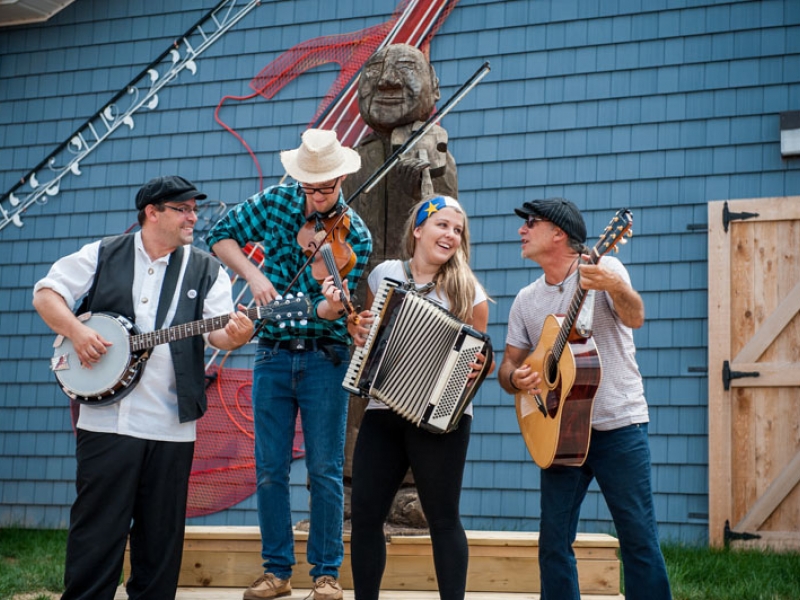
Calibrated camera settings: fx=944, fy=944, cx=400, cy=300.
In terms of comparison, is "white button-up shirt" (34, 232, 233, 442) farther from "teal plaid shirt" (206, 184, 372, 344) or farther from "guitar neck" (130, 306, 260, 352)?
"teal plaid shirt" (206, 184, 372, 344)

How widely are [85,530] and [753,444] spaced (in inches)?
178

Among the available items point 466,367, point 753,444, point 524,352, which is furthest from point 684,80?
point 466,367

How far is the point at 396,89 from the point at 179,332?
1744 mm

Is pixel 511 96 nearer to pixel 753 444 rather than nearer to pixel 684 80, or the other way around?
pixel 684 80

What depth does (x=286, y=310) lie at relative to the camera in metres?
3.40

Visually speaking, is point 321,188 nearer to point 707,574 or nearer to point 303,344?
point 303,344

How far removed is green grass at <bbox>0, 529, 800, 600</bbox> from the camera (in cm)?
494

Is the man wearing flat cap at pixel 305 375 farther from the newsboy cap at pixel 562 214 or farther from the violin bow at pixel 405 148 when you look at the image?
the newsboy cap at pixel 562 214

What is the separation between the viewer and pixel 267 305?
3.42 m

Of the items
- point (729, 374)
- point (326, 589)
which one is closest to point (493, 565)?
point (326, 589)

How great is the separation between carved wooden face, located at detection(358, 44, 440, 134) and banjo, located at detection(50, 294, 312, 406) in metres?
1.42

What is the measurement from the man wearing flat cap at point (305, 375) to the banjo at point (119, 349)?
0.14 m

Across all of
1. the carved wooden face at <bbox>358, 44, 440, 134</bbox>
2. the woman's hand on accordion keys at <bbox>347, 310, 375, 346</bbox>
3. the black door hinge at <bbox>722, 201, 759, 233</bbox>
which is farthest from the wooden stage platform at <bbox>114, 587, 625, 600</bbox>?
the black door hinge at <bbox>722, 201, 759, 233</bbox>

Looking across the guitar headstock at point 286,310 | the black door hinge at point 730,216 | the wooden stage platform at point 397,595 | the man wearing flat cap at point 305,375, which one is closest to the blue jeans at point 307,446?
the man wearing flat cap at point 305,375
